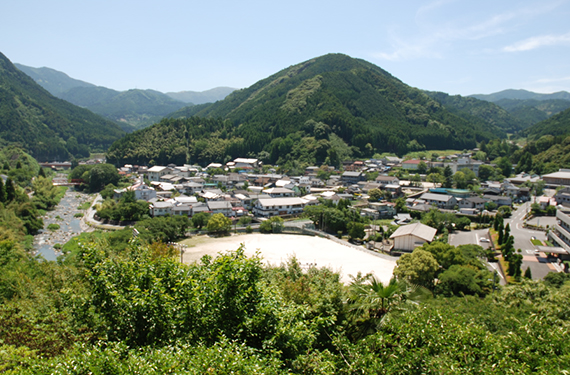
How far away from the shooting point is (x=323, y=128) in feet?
221

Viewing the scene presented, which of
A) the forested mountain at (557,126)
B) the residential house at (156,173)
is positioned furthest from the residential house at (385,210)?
the forested mountain at (557,126)

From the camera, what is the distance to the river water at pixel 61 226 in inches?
1009

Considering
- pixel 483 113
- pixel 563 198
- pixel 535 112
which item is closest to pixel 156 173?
pixel 563 198

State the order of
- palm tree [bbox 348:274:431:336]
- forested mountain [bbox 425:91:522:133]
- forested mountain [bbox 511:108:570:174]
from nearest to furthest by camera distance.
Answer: palm tree [bbox 348:274:431:336] < forested mountain [bbox 511:108:570:174] < forested mountain [bbox 425:91:522:133]

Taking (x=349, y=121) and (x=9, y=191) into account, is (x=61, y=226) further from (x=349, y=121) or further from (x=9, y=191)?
(x=349, y=121)

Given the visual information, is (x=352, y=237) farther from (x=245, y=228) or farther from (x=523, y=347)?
(x=523, y=347)

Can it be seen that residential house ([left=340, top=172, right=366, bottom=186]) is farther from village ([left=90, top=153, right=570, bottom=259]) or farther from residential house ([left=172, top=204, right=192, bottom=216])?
residential house ([left=172, top=204, right=192, bottom=216])

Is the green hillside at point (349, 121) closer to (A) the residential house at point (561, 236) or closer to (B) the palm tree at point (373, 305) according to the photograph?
(A) the residential house at point (561, 236)

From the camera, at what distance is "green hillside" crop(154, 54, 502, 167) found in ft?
222

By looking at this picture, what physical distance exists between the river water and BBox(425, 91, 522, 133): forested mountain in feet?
353

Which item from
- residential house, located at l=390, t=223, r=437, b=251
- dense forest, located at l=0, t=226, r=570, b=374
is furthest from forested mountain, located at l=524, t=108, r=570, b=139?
dense forest, located at l=0, t=226, r=570, b=374

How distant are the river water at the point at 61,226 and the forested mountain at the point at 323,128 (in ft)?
75.1

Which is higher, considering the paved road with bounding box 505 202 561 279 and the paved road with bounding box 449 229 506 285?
the paved road with bounding box 505 202 561 279

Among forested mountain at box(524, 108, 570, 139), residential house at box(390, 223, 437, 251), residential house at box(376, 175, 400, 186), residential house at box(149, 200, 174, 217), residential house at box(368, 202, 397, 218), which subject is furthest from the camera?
forested mountain at box(524, 108, 570, 139)
